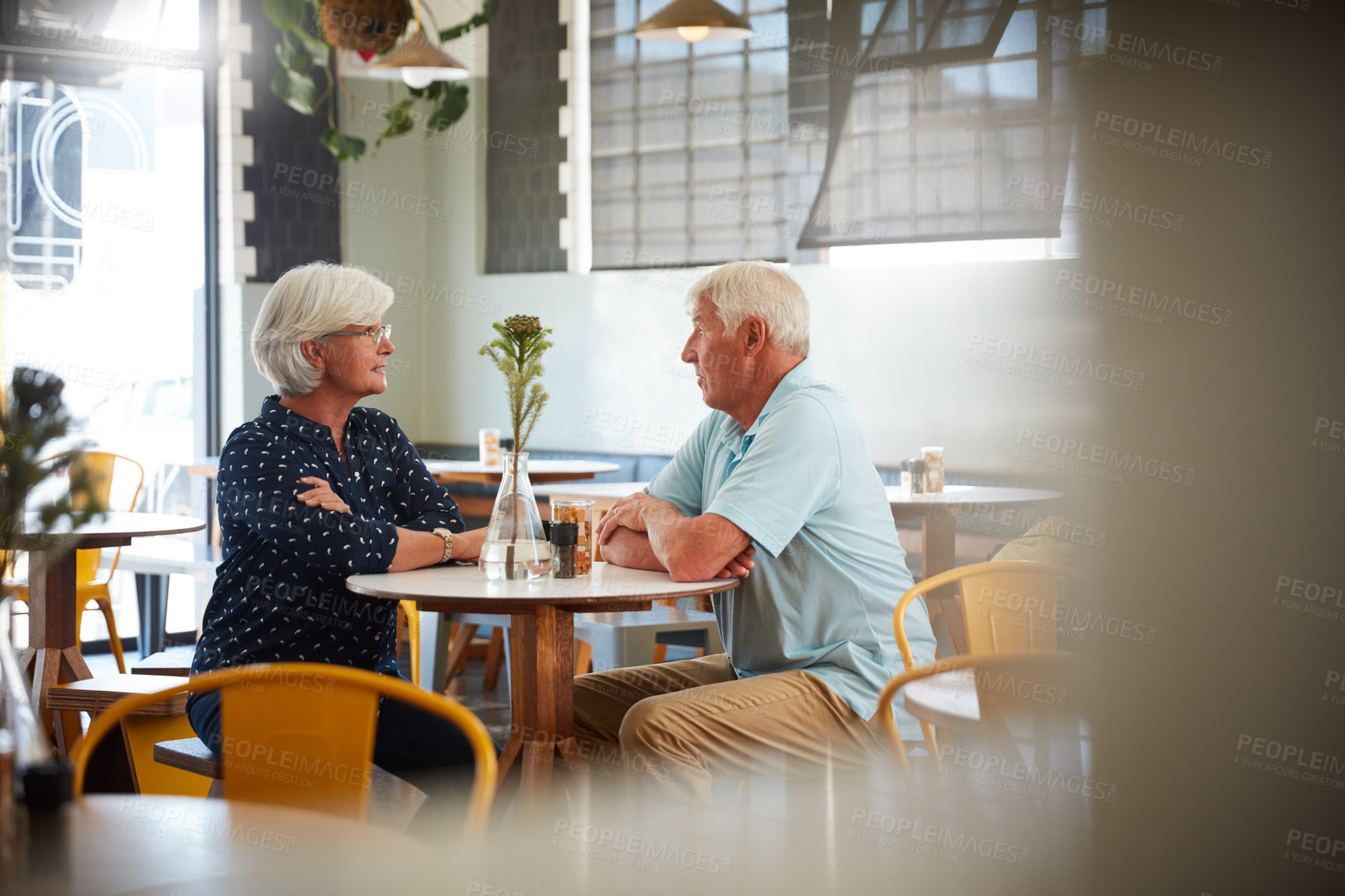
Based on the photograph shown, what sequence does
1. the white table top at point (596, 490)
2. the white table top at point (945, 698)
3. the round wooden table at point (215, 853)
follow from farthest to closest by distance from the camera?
the white table top at point (596, 490) → the white table top at point (945, 698) → the round wooden table at point (215, 853)

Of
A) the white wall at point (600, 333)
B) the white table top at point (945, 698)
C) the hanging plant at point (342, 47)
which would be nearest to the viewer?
the white table top at point (945, 698)

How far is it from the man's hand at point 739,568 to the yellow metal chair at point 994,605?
27 centimetres

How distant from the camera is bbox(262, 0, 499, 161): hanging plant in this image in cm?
505

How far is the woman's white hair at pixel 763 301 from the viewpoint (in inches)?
97.1

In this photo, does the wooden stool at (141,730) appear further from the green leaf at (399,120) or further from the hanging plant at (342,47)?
the green leaf at (399,120)

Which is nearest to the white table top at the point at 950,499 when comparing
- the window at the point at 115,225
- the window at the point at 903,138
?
the window at the point at 903,138

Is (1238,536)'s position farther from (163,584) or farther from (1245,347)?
(163,584)

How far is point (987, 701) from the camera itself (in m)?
1.53

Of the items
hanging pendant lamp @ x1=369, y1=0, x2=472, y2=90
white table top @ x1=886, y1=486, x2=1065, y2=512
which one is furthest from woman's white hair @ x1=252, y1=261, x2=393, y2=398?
hanging pendant lamp @ x1=369, y1=0, x2=472, y2=90

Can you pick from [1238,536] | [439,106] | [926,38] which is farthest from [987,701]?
[439,106]

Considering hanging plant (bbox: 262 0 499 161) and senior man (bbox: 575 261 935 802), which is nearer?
senior man (bbox: 575 261 935 802)

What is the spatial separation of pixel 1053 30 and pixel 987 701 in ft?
2.86

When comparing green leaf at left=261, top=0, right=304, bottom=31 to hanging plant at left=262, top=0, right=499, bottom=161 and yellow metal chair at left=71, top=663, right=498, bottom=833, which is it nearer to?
hanging plant at left=262, top=0, right=499, bottom=161

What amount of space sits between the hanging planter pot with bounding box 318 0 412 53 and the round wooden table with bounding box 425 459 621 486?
68.4 inches
